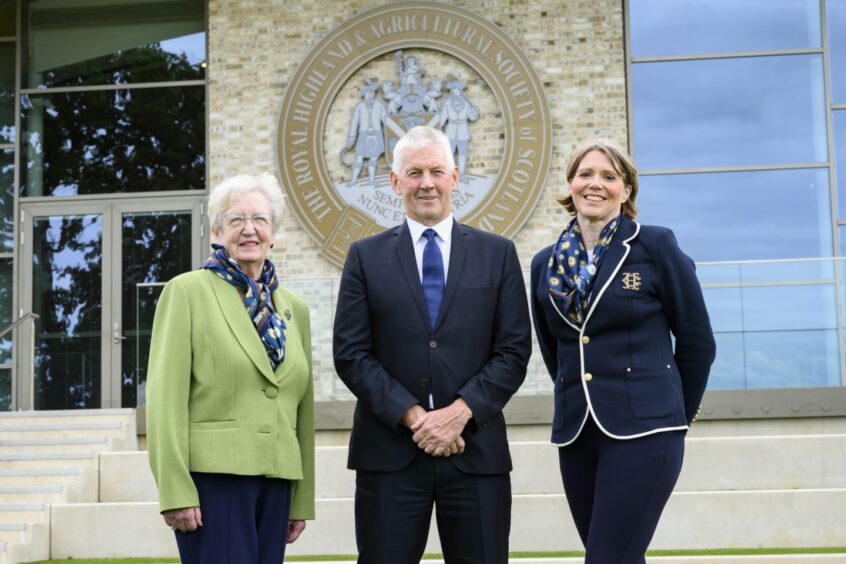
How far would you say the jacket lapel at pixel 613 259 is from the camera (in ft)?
12.8

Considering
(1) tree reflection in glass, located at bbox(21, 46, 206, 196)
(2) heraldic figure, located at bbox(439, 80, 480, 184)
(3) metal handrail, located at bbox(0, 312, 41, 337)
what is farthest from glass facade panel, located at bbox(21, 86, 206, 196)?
(2) heraldic figure, located at bbox(439, 80, 480, 184)

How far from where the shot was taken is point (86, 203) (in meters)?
12.9

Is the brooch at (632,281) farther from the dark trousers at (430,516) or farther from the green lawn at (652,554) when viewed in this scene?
the green lawn at (652,554)

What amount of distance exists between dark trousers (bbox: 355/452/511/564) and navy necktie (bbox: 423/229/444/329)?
1.70 feet

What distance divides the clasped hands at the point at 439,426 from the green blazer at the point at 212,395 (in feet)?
1.31

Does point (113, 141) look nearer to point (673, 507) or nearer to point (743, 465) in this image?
point (743, 465)

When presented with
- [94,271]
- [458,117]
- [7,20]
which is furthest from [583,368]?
[7,20]

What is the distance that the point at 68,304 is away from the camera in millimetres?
12742

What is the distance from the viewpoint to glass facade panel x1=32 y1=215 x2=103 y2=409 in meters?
12.1

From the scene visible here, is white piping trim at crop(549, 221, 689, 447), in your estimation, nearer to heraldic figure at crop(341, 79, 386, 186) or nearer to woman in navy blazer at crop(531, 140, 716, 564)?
woman in navy blazer at crop(531, 140, 716, 564)

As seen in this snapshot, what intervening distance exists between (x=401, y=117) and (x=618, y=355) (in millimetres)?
8505

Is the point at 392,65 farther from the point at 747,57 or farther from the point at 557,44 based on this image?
the point at 747,57

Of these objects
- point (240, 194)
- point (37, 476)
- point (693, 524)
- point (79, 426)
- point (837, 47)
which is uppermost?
point (837, 47)

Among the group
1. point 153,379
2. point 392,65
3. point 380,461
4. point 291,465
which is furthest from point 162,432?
point 392,65
